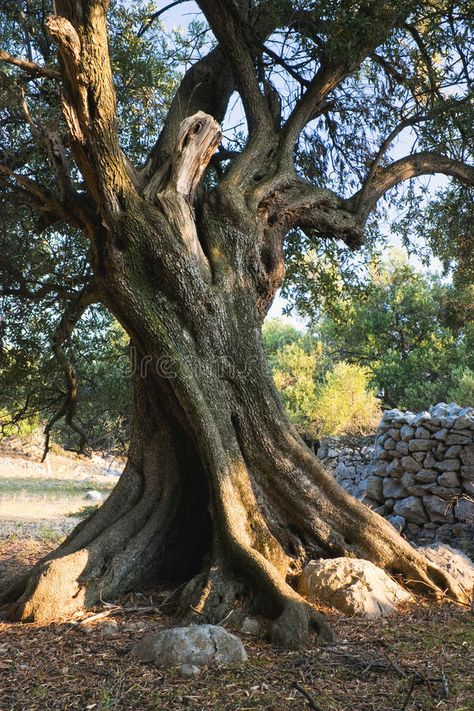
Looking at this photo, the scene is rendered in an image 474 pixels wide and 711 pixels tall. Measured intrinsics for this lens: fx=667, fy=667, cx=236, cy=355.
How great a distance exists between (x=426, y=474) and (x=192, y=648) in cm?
759

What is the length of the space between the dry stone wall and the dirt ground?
16.1 ft

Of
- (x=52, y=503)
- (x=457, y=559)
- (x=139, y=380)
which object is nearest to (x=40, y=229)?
(x=139, y=380)

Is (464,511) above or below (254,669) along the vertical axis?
above

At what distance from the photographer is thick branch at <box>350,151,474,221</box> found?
7.78m

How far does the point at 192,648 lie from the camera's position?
4.23 metres

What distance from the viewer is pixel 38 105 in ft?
26.2

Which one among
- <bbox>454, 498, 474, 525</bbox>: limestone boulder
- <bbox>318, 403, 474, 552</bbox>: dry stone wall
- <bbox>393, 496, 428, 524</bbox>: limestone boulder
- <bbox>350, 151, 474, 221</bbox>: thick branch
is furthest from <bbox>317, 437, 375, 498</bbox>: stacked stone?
<bbox>350, 151, 474, 221</bbox>: thick branch

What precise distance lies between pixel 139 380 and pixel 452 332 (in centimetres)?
1997

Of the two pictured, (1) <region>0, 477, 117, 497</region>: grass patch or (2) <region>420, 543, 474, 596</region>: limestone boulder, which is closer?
(2) <region>420, 543, 474, 596</region>: limestone boulder

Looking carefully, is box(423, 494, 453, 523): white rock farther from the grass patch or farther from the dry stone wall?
the grass patch

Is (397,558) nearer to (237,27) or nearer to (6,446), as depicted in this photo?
(237,27)

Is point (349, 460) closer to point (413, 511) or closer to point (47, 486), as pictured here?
point (413, 511)

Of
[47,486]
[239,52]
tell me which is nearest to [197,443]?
[239,52]

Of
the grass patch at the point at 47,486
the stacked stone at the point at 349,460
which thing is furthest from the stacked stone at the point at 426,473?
the grass patch at the point at 47,486
